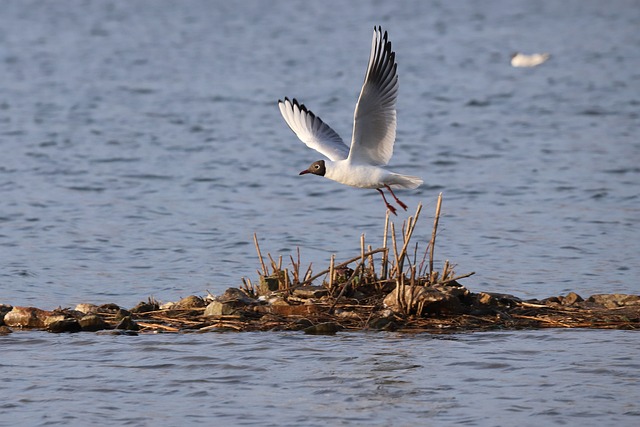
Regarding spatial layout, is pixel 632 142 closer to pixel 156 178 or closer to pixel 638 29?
pixel 156 178

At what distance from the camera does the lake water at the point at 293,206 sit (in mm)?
8008

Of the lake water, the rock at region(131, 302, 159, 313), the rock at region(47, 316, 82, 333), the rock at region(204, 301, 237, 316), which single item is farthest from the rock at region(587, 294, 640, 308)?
the rock at region(47, 316, 82, 333)

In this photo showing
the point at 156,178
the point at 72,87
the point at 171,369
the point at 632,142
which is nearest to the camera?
the point at 171,369

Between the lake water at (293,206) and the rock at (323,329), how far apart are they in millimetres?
178

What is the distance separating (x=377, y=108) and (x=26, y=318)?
11.3ft

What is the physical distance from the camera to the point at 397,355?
28.6 feet

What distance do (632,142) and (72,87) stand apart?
42.7 feet

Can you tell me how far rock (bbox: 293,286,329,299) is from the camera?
963 cm

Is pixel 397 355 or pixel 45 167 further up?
pixel 45 167

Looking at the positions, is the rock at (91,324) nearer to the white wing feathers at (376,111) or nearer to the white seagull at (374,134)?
the white seagull at (374,134)

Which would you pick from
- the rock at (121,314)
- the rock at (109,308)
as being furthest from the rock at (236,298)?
the rock at (109,308)

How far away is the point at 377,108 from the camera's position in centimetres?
1056

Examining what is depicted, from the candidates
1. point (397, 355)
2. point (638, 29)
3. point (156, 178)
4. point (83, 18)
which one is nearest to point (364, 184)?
point (397, 355)

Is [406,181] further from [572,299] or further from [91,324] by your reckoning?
[91,324]
